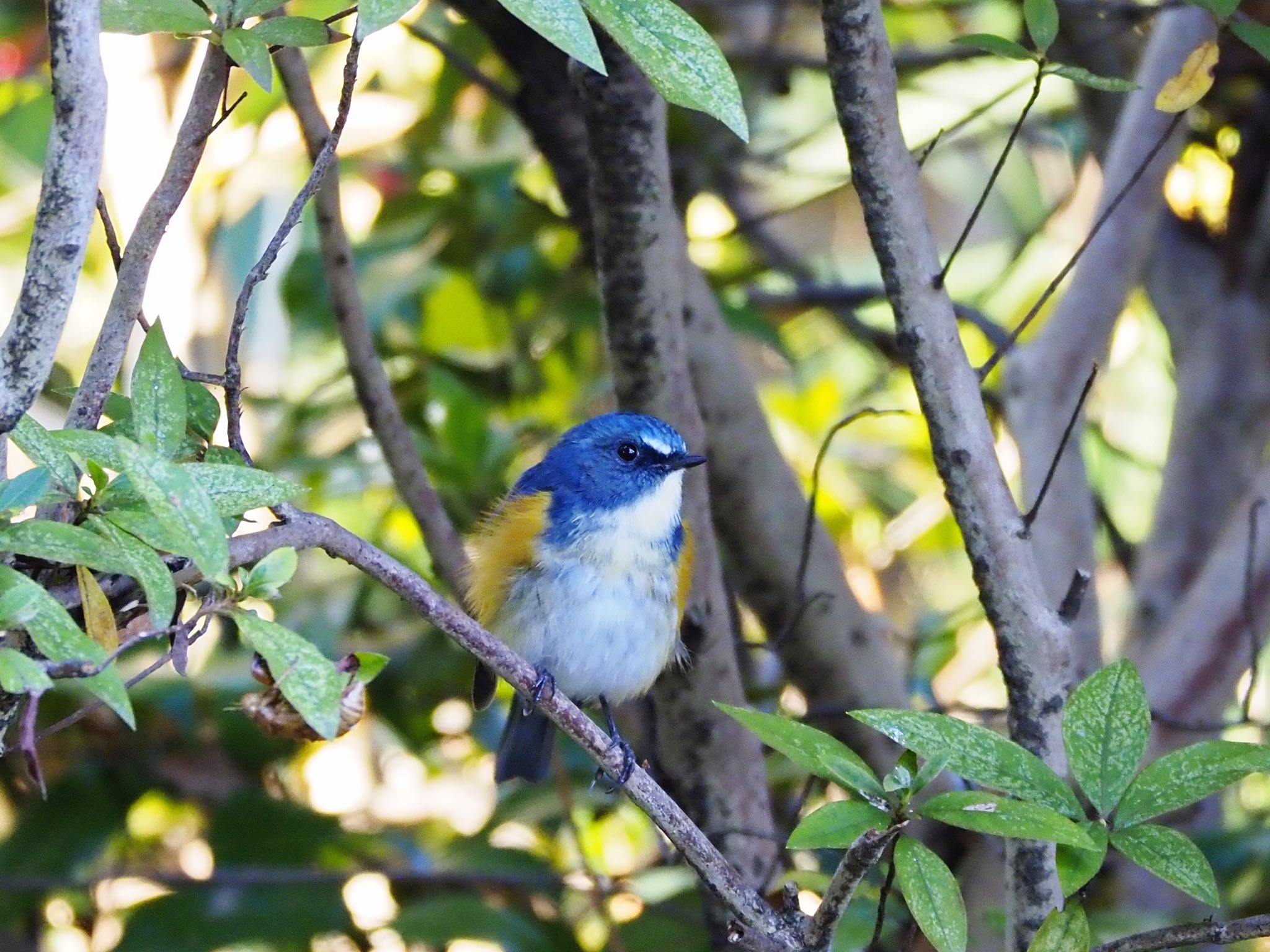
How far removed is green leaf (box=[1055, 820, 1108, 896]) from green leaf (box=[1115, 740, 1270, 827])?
0.12 feet

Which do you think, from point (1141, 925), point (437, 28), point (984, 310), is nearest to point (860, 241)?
point (984, 310)

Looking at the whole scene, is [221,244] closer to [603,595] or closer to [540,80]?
[540,80]

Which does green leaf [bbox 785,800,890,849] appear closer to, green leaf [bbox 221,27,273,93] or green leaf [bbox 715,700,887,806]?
green leaf [bbox 715,700,887,806]

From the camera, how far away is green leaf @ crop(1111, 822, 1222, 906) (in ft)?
4.55

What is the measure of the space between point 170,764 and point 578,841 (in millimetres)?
1316

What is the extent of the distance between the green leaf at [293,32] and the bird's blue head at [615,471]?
142 centimetres

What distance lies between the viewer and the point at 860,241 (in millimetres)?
7004

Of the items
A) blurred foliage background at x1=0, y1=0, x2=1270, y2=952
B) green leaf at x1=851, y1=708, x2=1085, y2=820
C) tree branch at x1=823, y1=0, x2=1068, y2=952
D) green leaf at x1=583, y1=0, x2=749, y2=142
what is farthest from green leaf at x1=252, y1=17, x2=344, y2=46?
blurred foliage background at x1=0, y1=0, x2=1270, y2=952

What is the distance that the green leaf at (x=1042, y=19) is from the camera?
1.74 meters

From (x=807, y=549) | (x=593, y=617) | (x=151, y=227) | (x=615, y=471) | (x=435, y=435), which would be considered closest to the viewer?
(x=151, y=227)

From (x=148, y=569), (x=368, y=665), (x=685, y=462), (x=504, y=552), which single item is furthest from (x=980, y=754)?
(x=504, y=552)

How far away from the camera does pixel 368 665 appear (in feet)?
4.45

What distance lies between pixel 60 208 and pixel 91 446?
263mm

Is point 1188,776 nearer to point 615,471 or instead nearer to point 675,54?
point 675,54
